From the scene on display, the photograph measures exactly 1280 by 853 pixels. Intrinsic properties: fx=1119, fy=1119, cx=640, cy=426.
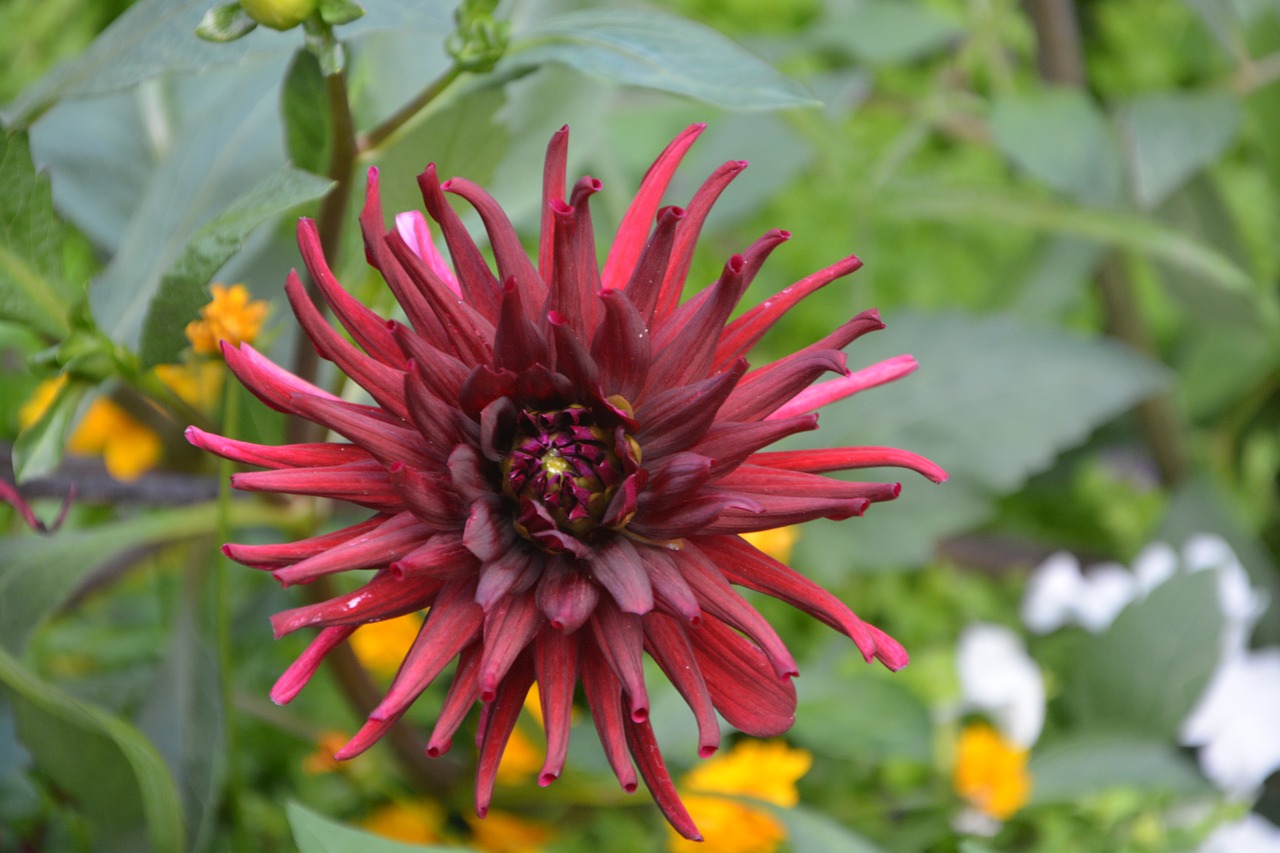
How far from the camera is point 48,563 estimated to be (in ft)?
1.29

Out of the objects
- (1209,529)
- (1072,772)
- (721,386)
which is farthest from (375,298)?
(1209,529)

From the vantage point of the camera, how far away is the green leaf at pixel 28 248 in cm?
31

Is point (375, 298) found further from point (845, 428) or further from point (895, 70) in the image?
point (895, 70)

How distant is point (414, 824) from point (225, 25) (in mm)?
342

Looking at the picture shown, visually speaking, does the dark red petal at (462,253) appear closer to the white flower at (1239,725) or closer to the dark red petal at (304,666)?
the dark red petal at (304,666)

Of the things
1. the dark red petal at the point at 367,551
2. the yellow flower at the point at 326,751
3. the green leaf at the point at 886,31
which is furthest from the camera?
the green leaf at the point at 886,31

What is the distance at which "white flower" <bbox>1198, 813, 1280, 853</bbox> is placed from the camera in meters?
0.56

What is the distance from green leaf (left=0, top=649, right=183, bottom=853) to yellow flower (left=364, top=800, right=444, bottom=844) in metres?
0.13

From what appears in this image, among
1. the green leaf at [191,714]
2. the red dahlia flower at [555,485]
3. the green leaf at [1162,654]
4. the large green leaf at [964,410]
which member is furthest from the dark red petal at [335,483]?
the green leaf at [1162,654]

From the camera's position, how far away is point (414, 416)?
242 millimetres

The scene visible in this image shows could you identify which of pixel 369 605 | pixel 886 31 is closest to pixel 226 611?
pixel 369 605

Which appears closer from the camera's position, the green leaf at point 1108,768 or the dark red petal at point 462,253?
the dark red petal at point 462,253

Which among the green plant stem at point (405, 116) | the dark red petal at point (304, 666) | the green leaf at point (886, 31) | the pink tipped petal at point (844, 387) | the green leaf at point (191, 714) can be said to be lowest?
the green leaf at point (191, 714)

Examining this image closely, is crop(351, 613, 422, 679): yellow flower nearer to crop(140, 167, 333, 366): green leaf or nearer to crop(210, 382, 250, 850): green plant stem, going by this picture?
crop(210, 382, 250, 850): green plant stem
